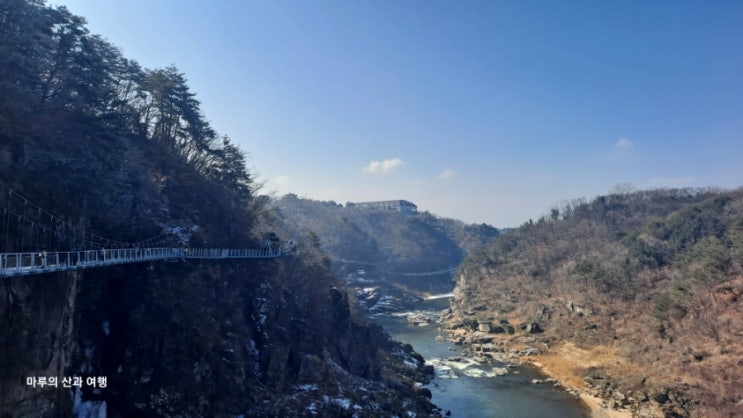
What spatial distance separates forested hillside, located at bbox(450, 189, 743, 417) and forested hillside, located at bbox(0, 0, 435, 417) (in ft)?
75.6

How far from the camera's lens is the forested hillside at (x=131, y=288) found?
19.9 meters

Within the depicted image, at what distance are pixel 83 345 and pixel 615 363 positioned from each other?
170 feet

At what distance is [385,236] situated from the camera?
17775cm

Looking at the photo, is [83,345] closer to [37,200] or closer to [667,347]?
[37,200]

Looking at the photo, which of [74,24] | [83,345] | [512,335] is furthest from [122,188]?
[512,335]

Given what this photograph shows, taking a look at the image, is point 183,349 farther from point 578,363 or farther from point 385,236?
point 385,236

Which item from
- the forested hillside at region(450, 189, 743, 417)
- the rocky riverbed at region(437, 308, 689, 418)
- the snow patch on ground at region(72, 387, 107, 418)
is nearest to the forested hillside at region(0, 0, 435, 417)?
the snow patch on ground at region(72, 387, 107, 418)

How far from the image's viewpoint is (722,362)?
129 ft

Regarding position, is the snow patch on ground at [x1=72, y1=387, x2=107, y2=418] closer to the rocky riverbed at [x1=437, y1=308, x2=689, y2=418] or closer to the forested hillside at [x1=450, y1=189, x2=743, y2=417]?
the rocky riverbed at [x1=437, y1=308, x2=689, y2=418]

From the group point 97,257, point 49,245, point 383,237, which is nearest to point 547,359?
point 97,257

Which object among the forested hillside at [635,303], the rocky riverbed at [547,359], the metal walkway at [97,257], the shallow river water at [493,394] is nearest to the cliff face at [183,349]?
the metal walkway at [97,257]

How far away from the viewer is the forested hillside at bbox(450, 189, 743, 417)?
130 feet

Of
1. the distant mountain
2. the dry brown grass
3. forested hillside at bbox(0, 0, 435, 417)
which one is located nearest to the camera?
forested hillside at bbox(0, 0, 435, 417)

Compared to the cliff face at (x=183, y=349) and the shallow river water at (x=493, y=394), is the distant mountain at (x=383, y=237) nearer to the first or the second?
the shallow river water at (x=493, y=394)
